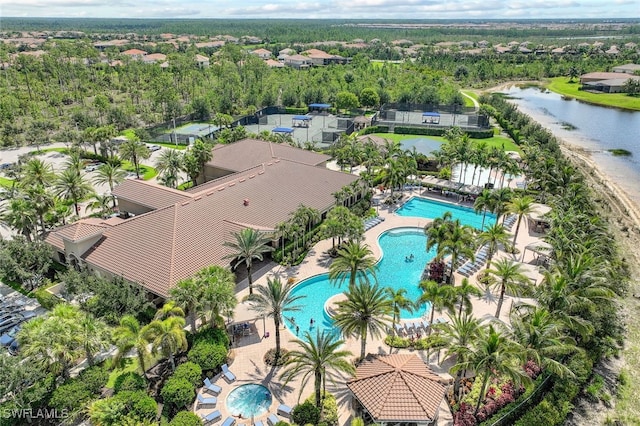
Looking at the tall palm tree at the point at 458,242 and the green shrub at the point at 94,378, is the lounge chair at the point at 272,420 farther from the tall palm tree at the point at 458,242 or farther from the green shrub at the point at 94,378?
the tall palm tree at the point at 458,242

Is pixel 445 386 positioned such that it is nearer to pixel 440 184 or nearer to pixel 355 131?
pixel 440 184

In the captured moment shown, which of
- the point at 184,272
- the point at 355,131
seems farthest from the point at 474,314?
the point at 355,131

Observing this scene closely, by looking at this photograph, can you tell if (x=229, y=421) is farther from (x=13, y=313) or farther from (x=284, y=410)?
(x=13, y=313)

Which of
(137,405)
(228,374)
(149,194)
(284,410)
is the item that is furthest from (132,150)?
(284,410)

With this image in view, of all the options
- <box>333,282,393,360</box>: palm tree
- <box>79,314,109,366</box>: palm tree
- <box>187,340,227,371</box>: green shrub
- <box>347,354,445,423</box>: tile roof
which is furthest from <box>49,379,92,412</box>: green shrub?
<box>333,282,393,360</box>: palm tree

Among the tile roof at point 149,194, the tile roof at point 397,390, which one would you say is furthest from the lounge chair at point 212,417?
the tile roof at point 149,194
